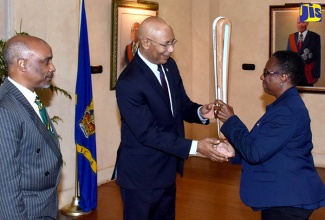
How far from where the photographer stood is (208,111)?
3822 mm

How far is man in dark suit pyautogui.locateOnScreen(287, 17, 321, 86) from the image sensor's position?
26.3 ft

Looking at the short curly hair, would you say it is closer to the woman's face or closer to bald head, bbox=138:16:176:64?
the woman's face

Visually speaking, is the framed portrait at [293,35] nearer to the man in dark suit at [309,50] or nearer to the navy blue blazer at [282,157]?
the man in dark suit at [309,50]

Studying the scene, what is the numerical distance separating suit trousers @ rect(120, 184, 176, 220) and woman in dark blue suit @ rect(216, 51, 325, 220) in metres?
0.73

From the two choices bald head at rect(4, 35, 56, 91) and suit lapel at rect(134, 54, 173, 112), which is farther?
suit lapel at rect(134, 54, 173, 112)

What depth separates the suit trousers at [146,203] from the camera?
3568 millimetres

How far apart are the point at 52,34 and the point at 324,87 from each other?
14.4 ft

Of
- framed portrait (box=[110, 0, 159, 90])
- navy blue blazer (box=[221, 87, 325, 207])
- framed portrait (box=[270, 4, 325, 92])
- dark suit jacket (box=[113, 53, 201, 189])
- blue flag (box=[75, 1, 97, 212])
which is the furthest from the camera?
framed portrait (box=[270, 4, 325, 92])

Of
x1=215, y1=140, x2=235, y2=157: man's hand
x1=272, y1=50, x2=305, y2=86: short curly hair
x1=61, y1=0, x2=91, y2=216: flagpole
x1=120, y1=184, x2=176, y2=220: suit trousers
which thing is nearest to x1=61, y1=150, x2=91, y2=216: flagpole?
x1=61, y1=0, x2=91, y2=216: flagpole

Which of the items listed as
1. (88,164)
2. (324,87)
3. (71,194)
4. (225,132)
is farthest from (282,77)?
(324,87)

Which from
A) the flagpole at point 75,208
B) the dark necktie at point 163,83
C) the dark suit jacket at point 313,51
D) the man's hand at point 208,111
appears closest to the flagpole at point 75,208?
the flagpole at point 75,208

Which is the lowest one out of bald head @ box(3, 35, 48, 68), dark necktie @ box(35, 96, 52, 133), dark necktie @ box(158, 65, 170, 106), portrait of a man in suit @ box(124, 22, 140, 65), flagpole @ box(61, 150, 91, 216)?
flagpole @ box(61, 150, 91, 216)

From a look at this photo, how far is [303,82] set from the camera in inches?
320

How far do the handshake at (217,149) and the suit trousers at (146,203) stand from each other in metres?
0.40
